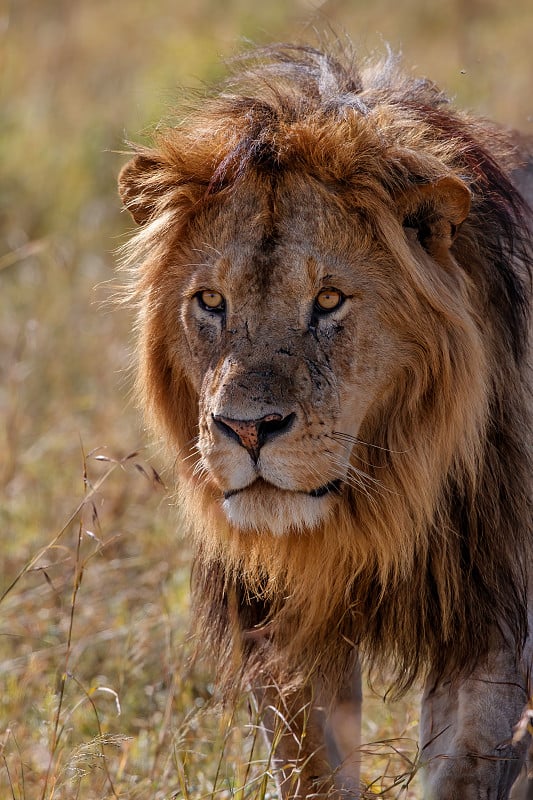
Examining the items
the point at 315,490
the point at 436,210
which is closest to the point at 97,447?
the point at 315,490

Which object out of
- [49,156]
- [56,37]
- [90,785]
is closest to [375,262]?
[90,785]

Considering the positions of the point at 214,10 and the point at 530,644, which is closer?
the point at 530,644

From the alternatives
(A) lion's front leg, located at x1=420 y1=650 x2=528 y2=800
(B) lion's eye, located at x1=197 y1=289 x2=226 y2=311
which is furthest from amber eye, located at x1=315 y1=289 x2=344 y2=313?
(A) lion's front leg, located at x1=420 y1=650 x2=528 y2=800

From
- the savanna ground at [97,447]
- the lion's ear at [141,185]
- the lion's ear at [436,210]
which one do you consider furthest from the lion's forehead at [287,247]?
the savanna ground at [97,447]

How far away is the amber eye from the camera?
2842mm

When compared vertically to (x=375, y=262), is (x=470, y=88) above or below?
above

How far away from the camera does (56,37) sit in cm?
1298

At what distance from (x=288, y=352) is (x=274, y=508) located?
1.21 ft

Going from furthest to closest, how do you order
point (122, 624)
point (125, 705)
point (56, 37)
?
point (56, 37) → point (122, 624) → point (125, 705)

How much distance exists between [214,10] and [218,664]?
40.0ft

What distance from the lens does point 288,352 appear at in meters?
2.77

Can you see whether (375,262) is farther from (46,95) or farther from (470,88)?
(46,95)

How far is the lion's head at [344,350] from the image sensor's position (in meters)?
2.79

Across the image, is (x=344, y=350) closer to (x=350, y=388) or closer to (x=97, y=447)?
(x=350, y=388)
